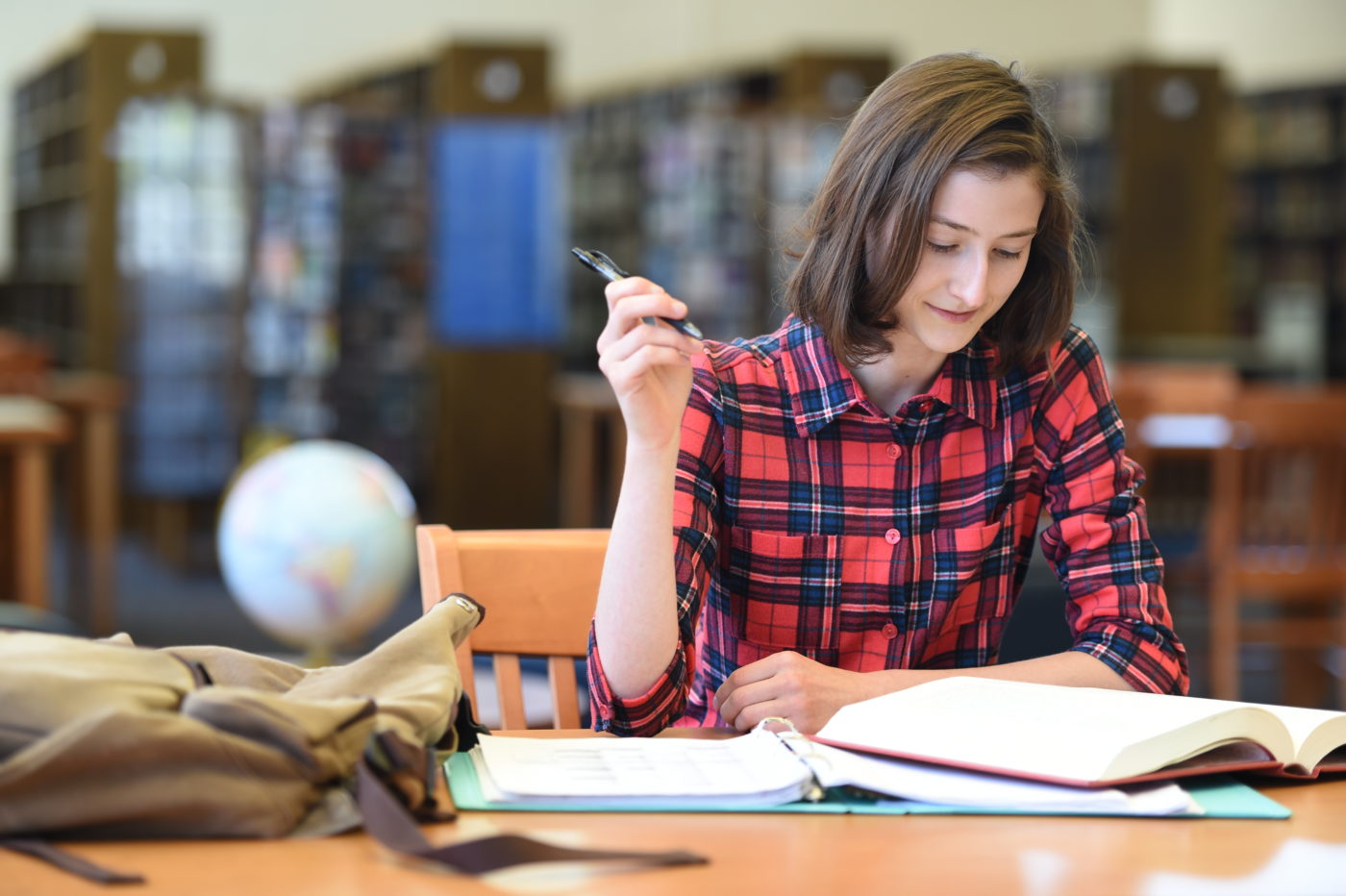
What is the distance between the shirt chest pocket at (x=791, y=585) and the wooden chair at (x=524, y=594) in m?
0.15

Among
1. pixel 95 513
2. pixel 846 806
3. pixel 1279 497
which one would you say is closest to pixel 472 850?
pixel 846 806

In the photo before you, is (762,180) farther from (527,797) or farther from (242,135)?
(527,797)

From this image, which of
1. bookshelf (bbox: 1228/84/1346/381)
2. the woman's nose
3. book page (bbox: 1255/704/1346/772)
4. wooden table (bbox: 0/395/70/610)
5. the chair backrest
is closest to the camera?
book page (bbox: 1255/704/1346/772)

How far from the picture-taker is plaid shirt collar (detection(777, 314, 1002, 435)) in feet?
4.75

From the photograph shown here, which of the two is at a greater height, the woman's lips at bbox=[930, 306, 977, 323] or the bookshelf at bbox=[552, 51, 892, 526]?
the bookshelf at bbox=[552, 51, 892, 526]

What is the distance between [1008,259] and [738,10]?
859cm

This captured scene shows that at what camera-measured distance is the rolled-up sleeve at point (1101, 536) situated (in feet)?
4.59

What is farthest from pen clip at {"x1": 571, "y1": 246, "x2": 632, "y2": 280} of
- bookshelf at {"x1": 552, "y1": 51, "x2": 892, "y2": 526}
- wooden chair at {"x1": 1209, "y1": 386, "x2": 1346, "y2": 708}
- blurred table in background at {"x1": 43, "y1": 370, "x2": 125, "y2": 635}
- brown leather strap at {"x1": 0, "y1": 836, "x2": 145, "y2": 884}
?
bookshelf at {"x1": 552, "y1": 51, "x2": 892, "y2": 526}

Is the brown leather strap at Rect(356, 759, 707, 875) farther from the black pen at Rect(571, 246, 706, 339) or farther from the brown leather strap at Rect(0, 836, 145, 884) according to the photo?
the black pen at Rect(571, 246, 706, 339)

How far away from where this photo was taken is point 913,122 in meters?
1.34

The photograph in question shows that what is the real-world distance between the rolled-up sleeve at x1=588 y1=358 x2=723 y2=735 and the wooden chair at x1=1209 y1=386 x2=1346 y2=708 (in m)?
2.59

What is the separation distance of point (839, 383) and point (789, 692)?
382 millimetres

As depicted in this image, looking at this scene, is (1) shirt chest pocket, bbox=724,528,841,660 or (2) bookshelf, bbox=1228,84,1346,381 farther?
(2) bookshelf, bbox=1228,84,1346,381

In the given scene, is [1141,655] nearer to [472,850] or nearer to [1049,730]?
[1049,730]
